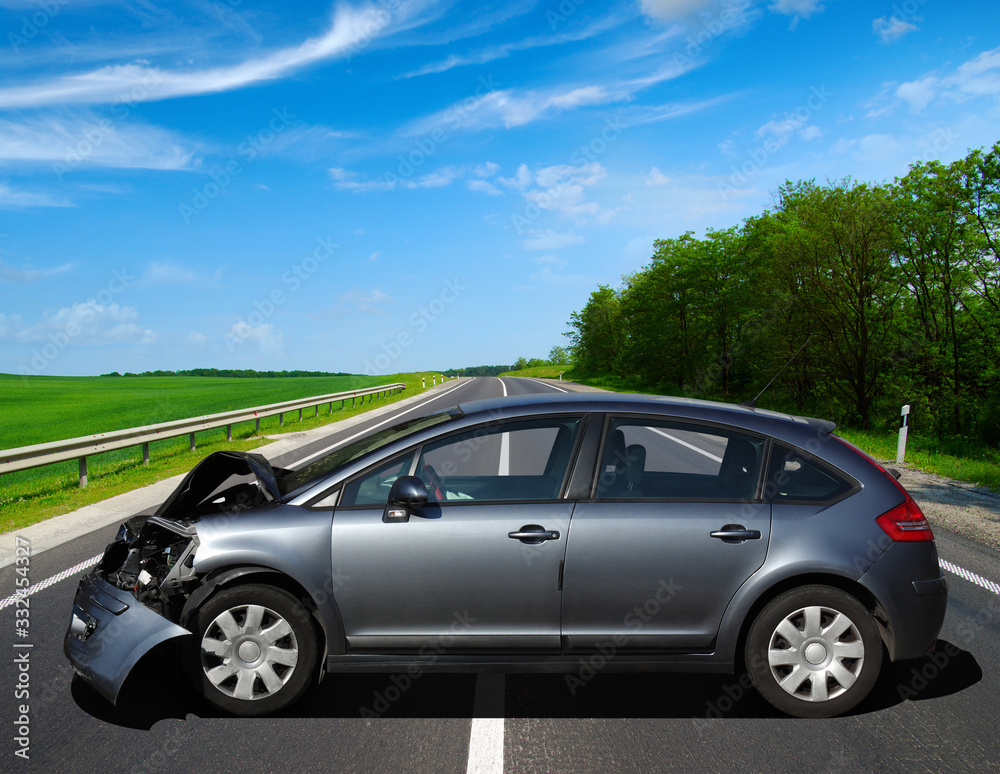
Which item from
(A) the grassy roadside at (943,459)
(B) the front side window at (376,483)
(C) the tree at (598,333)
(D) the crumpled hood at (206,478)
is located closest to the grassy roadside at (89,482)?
(D) the crumpled hood at (206,478)

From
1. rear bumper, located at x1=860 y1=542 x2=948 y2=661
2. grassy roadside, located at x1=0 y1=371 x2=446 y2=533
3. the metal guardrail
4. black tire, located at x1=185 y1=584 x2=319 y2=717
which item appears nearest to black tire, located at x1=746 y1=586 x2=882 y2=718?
rear bumper, located at x1=860 y1=542 x2=948 y2=661

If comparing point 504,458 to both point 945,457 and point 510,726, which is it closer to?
point 510,726

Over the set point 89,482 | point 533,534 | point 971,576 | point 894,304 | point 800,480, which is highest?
point 894,304

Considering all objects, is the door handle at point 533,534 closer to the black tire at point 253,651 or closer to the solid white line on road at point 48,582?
the black tire at point 253,651

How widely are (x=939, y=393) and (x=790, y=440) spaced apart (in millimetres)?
20615

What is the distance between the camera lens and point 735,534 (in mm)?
3338

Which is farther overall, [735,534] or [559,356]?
[559,356]

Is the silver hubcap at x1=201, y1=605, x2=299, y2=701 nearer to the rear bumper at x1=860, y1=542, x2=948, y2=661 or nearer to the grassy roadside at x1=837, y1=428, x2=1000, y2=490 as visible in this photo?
the rear bumper at x1=860, y1=542, x2=948, y2=661

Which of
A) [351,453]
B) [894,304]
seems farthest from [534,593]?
[894,304]

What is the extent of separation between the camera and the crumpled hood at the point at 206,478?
3896mm

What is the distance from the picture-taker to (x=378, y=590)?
3.29m

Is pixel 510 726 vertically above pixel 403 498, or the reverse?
pixel 403 498

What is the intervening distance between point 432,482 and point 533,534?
2.56 ft

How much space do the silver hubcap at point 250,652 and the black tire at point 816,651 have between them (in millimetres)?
2360
